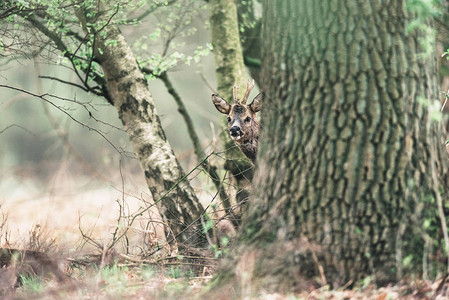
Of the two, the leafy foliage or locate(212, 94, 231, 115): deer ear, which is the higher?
the leafy foliage

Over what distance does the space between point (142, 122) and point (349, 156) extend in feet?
12.8

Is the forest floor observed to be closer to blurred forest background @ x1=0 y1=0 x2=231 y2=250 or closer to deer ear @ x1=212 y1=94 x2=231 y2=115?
deer ear @ x1=212 y1=94 x2=231 y2=115

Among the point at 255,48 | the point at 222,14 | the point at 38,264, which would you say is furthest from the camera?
the point at 255,48

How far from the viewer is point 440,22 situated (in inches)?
384

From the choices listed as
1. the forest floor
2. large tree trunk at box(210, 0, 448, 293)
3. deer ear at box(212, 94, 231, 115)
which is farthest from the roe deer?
large tree trunk at box(210, 0, 448, 293)

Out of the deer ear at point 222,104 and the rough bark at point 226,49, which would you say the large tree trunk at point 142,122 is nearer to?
the deer ear at point 222,104

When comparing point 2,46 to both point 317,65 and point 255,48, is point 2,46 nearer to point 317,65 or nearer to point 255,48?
point 317,65

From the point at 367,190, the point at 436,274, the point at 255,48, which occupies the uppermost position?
the point at 255,48

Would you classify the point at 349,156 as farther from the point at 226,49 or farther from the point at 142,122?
the point at 226,49

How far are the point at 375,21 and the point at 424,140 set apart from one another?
2.71 feet

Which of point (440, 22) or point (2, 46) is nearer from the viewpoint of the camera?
point (2, 46)

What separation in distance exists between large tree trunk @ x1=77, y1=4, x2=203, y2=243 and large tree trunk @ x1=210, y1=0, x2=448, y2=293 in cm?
309

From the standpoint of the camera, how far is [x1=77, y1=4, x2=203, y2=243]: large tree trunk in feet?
24.8

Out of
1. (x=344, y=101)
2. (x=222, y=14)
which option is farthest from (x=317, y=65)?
(x=222, y=14)
